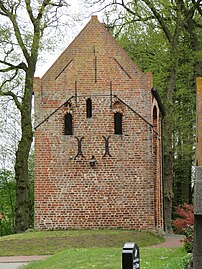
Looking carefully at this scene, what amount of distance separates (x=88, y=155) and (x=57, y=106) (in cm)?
225

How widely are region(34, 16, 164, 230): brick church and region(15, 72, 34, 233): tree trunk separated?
4.85m

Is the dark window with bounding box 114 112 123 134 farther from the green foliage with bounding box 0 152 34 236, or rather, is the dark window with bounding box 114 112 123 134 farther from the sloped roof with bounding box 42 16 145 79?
the green foliage with bounding box 0 152 34 236

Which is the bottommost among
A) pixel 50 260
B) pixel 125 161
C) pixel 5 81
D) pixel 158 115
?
pixel 50 260

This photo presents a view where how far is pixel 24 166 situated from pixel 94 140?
6.06m

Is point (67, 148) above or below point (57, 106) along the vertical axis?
below

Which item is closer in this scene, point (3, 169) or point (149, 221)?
point (149, 221)

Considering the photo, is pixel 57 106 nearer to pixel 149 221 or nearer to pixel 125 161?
pixel 125 161

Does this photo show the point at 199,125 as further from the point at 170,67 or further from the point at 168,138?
the point at 170,67

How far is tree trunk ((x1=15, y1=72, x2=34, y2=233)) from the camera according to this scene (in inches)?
1181

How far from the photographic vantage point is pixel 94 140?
83.1ft

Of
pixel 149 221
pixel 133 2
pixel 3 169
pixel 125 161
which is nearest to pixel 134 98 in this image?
pixel 125 161

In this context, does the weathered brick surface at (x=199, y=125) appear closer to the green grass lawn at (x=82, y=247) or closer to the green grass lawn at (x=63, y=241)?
the green grass lawn at (x=82, y=247)

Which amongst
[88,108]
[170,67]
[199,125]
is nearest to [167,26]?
[170,67]

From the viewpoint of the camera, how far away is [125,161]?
2512 centimetres
